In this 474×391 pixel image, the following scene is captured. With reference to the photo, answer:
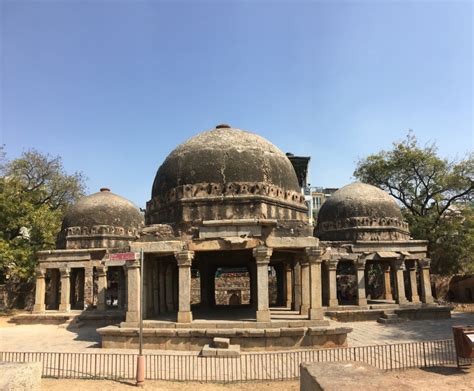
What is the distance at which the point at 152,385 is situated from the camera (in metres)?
8.17

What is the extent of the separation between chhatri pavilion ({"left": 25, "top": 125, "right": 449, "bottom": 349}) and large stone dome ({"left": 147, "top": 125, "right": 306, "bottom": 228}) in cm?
4

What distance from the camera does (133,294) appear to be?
40.4 ft

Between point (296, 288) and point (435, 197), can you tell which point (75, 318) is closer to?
point (296, 288)

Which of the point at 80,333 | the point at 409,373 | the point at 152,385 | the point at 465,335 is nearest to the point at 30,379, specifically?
the point at 152,385

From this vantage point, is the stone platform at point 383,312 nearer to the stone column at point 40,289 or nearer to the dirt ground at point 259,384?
the dirt ground at point 259,384

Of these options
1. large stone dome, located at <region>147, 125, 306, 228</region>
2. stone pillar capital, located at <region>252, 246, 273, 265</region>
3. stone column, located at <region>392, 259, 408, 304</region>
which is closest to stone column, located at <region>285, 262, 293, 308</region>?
large stone dome, located at <region>147, 125, 306, 228</region>

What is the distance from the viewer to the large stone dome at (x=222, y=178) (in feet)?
44.0

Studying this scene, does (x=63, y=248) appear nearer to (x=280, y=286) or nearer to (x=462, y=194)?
(x=280, y=286)

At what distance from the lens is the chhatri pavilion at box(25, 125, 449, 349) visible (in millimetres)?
11789

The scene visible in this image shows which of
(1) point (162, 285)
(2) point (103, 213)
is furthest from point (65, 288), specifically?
(1) point (162, 285)

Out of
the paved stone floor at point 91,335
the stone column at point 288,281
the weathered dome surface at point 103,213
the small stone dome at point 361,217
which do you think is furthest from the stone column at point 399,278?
the weathered dome surface at point 103,213

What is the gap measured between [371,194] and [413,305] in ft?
20.3

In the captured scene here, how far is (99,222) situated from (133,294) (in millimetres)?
10879

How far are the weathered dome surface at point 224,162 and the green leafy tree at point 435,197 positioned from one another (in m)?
15.2
